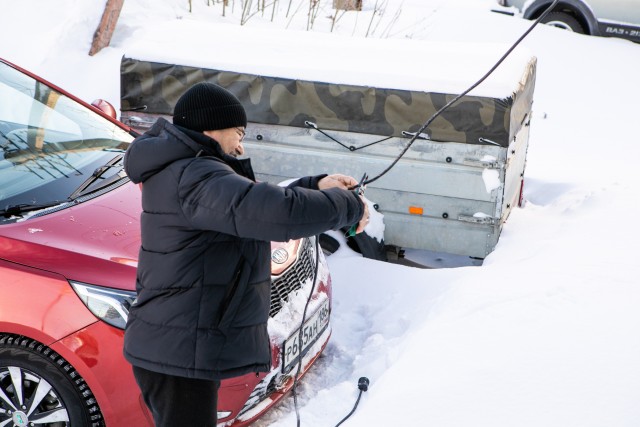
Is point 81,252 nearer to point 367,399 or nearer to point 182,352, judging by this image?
point 182,352

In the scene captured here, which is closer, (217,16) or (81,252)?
(81,252)

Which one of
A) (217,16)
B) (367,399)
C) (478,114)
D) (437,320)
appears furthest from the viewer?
(217,16)

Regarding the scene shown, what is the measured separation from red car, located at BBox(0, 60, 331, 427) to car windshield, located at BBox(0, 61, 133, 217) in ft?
0.04

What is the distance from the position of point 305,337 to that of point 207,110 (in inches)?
64.9

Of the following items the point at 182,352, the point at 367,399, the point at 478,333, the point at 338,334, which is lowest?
the point at 338,334

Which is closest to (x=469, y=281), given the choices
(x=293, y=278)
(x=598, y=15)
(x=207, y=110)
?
(x=293, y=278)

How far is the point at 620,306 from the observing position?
3.77 metres

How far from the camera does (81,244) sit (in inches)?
129

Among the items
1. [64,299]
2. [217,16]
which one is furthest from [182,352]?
[217,16]

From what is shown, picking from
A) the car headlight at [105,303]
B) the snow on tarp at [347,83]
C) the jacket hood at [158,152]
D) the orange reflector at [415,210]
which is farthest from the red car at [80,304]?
the snow on tarp at [347,83]

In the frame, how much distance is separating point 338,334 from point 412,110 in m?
1.64

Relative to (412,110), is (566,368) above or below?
below

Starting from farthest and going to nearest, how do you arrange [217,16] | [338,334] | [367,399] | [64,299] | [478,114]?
[217,16] < [478,114] < [338,334] < [367,399] < [64,299]

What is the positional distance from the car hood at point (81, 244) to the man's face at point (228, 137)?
3.08 ft
